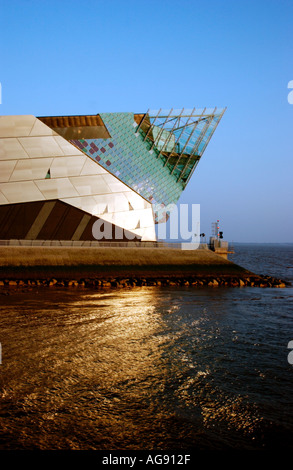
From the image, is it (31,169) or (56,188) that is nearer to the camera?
(31,169)

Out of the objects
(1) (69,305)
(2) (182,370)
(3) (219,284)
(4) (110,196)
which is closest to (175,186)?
(4) (110,196)

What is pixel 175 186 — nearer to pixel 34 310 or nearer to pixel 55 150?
pixel 55 150

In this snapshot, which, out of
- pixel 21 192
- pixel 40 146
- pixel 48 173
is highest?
pixel 40 146

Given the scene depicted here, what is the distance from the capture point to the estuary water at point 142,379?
6859mm

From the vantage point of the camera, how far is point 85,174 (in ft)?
116

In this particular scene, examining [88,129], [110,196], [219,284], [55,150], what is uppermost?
[88,129]

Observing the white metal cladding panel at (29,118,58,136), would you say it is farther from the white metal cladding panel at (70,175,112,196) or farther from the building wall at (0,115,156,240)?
the white metal cladding panel at (70,175,112,196)

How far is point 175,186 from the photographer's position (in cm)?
3978

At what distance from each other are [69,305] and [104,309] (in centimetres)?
189

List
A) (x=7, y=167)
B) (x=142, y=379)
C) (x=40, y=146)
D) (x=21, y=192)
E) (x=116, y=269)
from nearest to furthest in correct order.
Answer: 1. (x=142, y=379)
2. (x=116, y=269)
3. (x=21, y=192)
4. (x=7, y=167)
5. (x=40, y=146)

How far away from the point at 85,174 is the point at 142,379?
92.4 feet

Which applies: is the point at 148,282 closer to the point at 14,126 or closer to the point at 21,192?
the point at 21,192

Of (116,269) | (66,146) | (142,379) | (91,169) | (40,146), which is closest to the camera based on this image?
(142,379)

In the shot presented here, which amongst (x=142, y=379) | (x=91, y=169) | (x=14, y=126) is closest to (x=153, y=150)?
(x=91, y=169)
